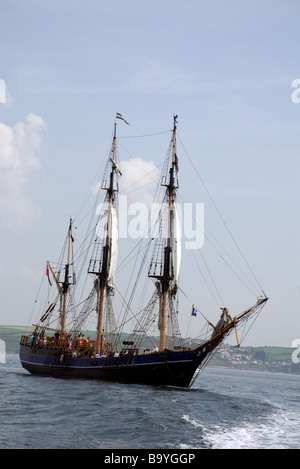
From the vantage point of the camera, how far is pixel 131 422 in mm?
33500

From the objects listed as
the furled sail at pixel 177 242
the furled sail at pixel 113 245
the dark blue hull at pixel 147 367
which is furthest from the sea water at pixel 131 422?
the furled sail at pixel 113 245

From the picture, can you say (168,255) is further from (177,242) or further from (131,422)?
(131,422)

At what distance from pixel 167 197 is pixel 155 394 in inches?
1011

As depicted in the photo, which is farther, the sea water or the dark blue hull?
the dark blue hull

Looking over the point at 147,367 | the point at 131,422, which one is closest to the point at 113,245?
the point at 147,367

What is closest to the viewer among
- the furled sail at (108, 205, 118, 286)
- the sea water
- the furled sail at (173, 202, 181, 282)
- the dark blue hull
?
the sea water

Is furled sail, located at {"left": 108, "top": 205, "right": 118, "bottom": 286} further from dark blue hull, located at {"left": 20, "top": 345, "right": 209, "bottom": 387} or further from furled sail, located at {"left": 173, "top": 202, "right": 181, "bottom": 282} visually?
dark blue hull, located at {"left": 20, "top": 345, "right": 209, "bottom": 387}

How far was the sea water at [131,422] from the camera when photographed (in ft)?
90.4

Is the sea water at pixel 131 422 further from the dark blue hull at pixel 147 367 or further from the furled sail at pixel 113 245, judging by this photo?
the furled sail at pixel 113 245

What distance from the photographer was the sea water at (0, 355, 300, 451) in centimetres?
2756

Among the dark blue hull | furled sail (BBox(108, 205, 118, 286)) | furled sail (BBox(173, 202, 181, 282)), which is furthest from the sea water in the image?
furled sail (BBox(108, 205, 118, 286))

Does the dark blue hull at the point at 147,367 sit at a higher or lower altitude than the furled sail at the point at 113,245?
lower

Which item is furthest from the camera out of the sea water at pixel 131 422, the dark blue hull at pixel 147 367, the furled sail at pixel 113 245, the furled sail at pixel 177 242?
the furled sail at pixel 113 245
